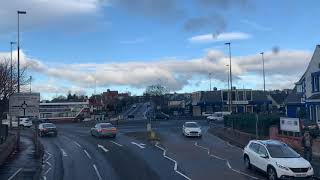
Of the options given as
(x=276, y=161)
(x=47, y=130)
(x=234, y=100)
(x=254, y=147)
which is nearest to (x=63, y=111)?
(x=234, y=100)

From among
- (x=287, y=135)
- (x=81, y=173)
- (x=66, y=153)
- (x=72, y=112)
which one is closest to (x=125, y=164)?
(x=81, y=173)

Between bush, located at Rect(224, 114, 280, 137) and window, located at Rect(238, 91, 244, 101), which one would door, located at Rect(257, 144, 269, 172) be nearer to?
bush, located at Rect(224, 114, 280, 137)

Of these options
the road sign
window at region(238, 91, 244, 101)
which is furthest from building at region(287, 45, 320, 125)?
window at region(238, 91, 244, 101)

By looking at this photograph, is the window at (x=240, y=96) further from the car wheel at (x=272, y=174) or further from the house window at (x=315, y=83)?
the car wheel at (x=272, y=174)

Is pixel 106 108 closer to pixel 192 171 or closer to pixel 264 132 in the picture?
pixel 264 132

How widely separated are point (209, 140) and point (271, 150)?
23.1 meters

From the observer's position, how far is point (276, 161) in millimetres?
22312

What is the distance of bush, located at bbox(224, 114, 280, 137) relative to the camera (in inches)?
1591

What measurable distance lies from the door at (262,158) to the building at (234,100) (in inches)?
3761

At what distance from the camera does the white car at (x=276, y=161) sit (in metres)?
21.7

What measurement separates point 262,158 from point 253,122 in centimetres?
1987

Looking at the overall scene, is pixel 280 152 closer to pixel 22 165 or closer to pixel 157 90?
pixel 22 165

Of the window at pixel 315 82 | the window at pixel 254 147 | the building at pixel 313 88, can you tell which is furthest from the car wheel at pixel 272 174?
the window at pixel 315 82

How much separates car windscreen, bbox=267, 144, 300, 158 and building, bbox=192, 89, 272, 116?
9568 cm
